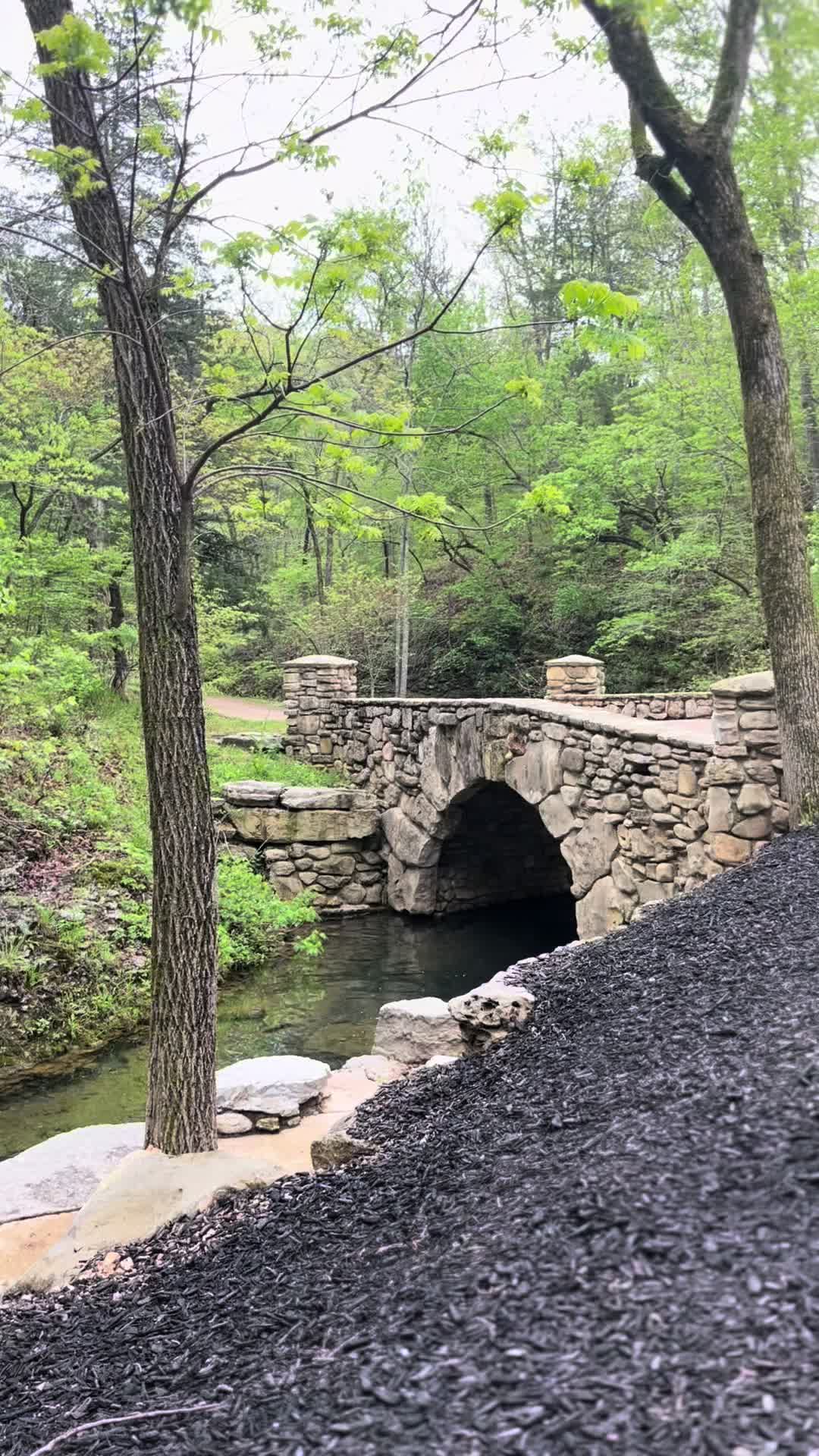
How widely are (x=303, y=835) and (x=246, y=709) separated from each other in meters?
7.22

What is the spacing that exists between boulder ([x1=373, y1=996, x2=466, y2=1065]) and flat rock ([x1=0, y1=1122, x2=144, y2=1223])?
1315mm

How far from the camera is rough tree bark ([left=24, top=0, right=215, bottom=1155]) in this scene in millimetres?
3307

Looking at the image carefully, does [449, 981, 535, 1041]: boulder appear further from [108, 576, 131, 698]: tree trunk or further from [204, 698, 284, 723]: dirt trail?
[204, 698, 284, 723]: dirt trail

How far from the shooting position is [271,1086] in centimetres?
423

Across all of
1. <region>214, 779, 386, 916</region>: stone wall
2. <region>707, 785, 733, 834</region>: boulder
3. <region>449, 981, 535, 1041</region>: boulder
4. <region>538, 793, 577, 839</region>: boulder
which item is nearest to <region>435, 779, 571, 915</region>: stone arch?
<region>214, 779, 386, 916</region>: stone wall

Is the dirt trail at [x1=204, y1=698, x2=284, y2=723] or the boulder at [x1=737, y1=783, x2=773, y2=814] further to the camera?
the dirt trail at [x1=204, y1=698, x2=284, y2=723]

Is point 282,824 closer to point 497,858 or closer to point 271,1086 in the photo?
point 497,858

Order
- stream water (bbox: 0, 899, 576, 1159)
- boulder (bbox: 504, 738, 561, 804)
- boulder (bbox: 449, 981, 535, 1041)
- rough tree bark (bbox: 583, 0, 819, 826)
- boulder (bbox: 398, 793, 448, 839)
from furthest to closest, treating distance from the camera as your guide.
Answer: boulder (bbox: 398, 793, 448, 839) < boulder (bbox: 504, 738, 561, 804) < stream water (bbox: 0, 899, 576, 1159) < rough tree bark (bbox: 583, 0, 819, 826) < boulder (bbox: 449, 981, 535, 1041)

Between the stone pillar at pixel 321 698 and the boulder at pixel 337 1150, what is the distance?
371 inches

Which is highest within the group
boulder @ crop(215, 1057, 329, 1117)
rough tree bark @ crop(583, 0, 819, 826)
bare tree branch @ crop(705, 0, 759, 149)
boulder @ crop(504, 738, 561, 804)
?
bare tree branch @ crop(705, 0, 759, 149)

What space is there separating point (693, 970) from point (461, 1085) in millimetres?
929

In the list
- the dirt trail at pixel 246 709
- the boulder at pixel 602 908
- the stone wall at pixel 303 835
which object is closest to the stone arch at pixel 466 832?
the stone wall at pixel 303 835

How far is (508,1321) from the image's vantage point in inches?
57.7

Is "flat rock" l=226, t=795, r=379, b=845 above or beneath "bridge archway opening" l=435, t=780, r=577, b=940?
above
